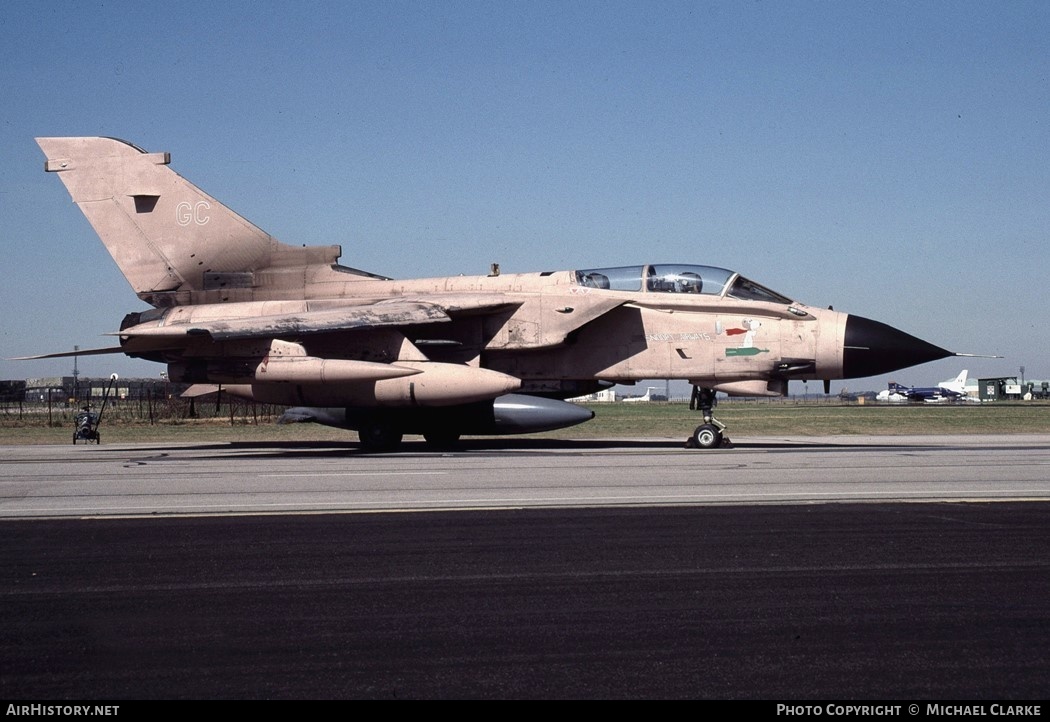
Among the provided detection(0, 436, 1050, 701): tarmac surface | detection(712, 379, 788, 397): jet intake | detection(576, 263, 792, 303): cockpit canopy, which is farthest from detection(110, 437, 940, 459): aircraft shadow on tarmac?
detection(0, 436, 1050, 701): tarmac surface

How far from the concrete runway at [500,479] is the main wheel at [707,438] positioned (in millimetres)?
939

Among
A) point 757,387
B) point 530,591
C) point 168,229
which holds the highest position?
point 168,229

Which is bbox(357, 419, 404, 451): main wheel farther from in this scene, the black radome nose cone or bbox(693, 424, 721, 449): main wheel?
the black radome nose cone

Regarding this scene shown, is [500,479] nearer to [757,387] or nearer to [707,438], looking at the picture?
[707,438]

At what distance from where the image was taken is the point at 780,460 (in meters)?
15.1

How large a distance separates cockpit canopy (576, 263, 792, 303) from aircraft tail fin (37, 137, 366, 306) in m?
6.17

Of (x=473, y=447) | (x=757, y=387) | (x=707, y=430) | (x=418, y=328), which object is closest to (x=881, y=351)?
(x=757, y=387)

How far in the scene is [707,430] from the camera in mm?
19312

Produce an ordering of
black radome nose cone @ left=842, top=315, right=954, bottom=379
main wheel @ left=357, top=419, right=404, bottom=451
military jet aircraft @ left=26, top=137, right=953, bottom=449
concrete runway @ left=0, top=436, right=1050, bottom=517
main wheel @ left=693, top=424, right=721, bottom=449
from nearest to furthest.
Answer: concrete runway @ left=0, top=436, right=1050, bottom=517, black radome nose cone @ left=842, top=315, right=954, bottom=379, military jet aircraft @ left=26, top=137, right=953, bottom=449, main wheel @ left=693, top=424, right=721, bottom=449, main wheel @ left=357, top=419, right=404, bottom=451

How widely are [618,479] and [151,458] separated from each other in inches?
359

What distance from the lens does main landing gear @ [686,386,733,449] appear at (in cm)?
1919

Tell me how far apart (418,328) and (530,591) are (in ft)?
48.0

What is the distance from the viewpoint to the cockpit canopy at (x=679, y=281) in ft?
63.3

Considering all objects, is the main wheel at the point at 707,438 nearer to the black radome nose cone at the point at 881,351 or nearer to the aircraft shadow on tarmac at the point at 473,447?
the aircraft shadow on tarmac at the point at 473,447
